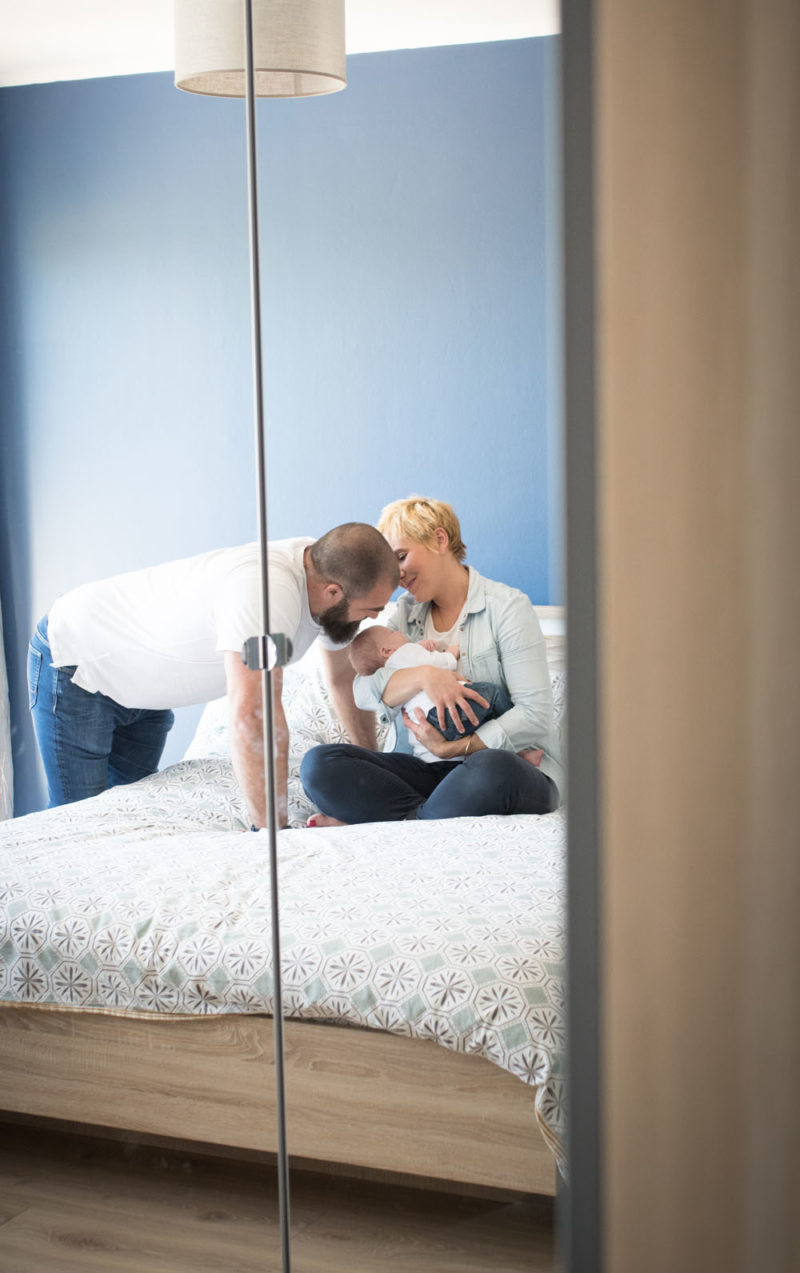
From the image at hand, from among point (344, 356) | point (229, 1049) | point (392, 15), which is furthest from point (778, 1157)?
point (392, 15)

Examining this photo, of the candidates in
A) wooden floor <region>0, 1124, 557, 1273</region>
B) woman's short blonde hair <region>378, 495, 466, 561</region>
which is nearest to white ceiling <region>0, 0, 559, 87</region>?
woman's short blonde hair <region>378, 495, 466, 561</region>

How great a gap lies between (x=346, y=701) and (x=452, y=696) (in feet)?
0.50

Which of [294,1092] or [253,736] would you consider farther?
[253,736]

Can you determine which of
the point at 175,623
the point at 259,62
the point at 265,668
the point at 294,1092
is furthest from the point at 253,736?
the point at 259,62

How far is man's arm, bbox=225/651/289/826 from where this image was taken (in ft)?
4.96

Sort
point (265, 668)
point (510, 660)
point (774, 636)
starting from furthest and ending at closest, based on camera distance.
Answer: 1. point (265, 668)
2. point (510, 660)
3. point (774, 636)

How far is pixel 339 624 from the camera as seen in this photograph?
1.49 m

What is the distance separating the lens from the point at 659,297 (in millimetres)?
632

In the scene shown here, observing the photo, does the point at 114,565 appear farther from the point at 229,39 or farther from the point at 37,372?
the point at 229,39

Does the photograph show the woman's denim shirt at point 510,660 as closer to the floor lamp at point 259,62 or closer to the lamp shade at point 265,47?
the floor lamp at point 259,62

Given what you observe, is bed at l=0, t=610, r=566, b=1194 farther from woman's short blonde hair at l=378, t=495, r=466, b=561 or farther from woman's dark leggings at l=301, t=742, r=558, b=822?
woman's short blonde hair at l=378, t=495, r=466, b=561

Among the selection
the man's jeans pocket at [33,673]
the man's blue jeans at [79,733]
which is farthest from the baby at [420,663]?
the man's jeans pocket at [33,673]

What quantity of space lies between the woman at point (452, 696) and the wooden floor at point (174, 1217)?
48 centimetres

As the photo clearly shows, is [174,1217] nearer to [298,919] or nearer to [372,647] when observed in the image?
[298,919]
